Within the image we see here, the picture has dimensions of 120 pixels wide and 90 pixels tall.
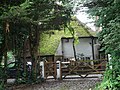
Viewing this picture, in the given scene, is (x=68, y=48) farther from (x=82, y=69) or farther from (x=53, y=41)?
(x=82, y=69)

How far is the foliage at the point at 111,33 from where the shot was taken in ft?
29.8

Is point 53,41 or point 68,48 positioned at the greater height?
point 53,41

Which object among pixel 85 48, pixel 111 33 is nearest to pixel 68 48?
pixel 85 48

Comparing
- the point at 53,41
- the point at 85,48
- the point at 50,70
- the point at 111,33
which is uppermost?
the point at 53,41

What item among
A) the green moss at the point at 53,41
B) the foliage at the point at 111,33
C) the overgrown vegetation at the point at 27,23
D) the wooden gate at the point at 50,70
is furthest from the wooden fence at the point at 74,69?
the green moss at the point at 53,41

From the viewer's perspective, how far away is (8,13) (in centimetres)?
1248

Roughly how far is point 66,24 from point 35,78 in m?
4.09

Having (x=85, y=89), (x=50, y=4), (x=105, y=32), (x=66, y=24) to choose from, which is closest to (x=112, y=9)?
(x=105, y=32)

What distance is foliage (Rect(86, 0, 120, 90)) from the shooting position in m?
9.09

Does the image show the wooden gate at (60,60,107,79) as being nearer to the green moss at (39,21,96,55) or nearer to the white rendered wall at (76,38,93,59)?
the green moss at (39,21,96,55)

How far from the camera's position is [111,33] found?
9.11 meters

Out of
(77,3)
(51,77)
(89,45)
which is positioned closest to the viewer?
(77,3)

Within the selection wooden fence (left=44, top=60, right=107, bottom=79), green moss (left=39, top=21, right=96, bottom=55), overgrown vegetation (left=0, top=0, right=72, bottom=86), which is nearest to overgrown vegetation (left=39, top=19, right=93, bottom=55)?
green moss (left=39, top=21, right=96, bottom=55)

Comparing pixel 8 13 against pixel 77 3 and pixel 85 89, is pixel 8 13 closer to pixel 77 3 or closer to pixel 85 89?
pixel 77 3
